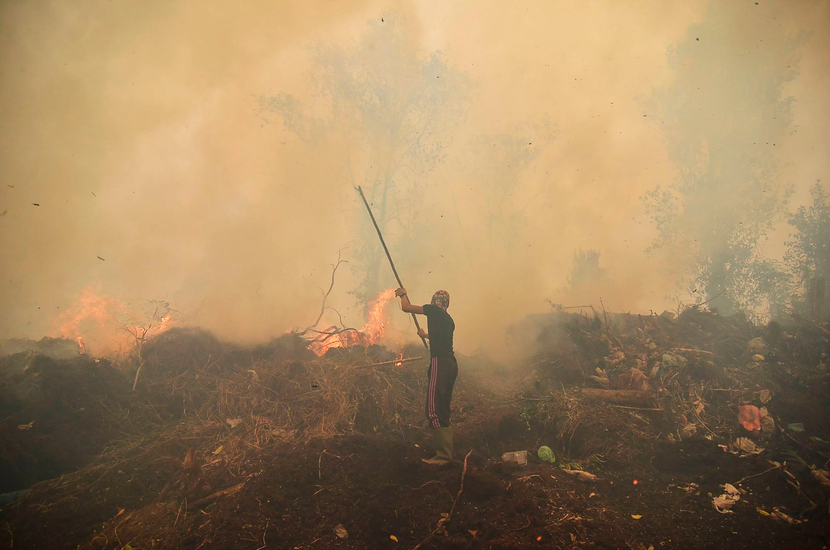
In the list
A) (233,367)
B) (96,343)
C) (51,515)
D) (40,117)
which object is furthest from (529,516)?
(40,117)

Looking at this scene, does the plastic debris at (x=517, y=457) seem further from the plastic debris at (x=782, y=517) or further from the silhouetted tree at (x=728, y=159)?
the silhouetted tree at (x=728, y=159)

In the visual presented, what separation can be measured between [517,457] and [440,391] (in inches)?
61.6

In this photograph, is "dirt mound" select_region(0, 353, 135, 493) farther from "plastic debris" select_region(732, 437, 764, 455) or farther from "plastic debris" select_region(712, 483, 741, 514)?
"plastic debris" select_region(732, 437, 764, 455)

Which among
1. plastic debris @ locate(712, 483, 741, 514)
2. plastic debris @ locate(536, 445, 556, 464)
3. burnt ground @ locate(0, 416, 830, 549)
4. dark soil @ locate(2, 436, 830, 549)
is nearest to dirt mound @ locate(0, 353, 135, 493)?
burnt ground @ locate(0, 416, 830, 549)

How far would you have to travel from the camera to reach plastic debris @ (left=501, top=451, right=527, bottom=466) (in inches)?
221

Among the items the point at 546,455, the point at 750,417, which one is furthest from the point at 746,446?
the point at 546,455

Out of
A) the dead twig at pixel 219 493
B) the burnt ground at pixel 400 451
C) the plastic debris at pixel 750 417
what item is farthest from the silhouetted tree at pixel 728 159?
the dead twig at pixel 219 493

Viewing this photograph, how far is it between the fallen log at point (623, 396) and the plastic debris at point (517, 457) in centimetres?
205

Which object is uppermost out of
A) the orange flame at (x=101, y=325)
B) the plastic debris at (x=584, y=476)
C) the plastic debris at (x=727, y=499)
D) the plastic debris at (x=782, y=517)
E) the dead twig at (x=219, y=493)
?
the orange flame at (x=101, y=325)

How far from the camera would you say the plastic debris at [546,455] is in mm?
5699

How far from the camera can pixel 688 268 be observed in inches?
706

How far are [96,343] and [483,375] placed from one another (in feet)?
29.8

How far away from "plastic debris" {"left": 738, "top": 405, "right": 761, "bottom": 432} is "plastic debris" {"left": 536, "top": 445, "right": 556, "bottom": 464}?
318 cm

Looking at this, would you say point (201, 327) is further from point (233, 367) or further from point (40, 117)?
point (40, 117)
